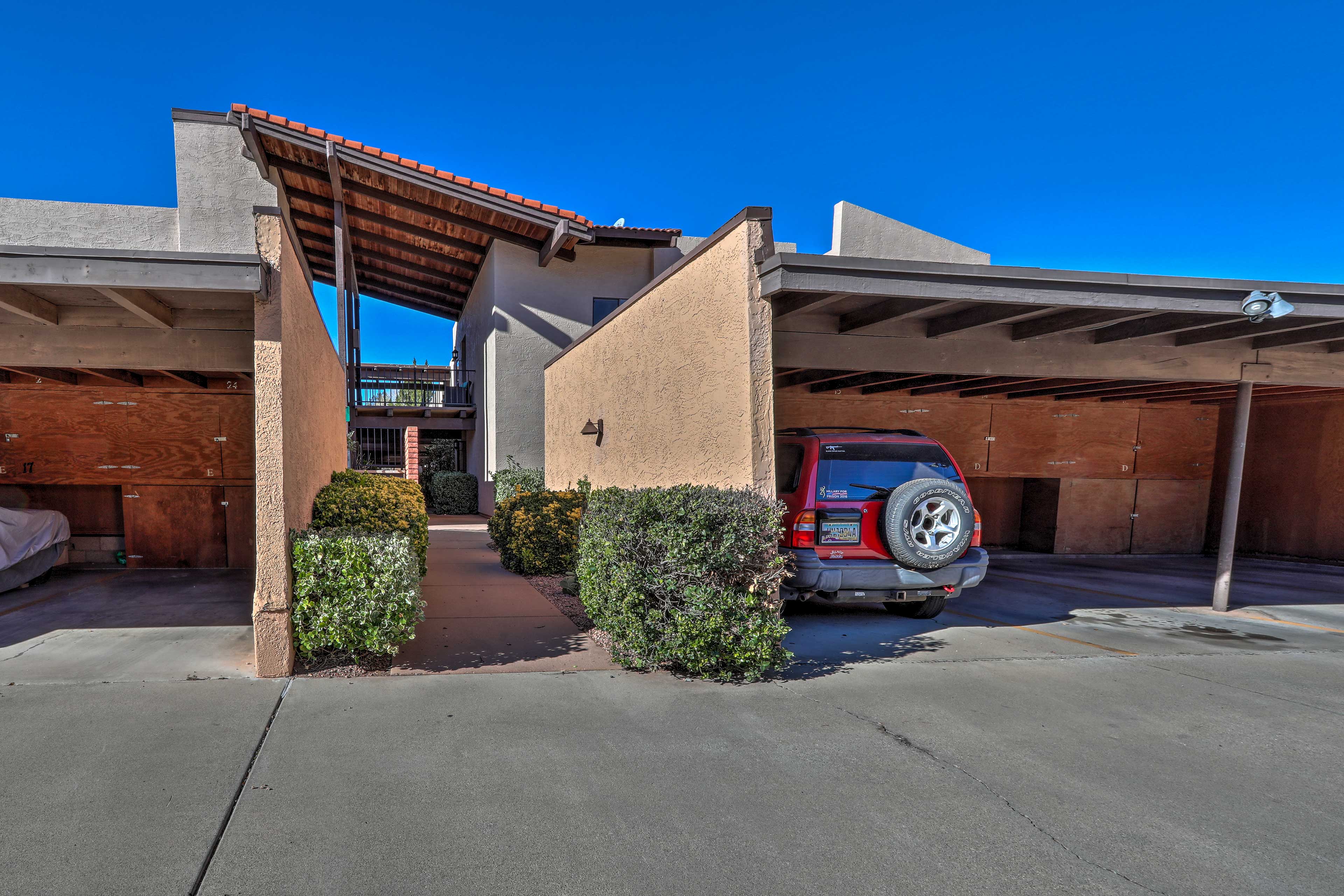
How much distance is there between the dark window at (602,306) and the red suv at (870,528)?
10.5 m

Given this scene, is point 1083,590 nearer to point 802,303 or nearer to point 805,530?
point 805,530

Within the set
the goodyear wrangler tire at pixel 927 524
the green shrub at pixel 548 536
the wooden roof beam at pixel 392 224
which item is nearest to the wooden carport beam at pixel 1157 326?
the goodyear wrangler tire at pixel 927 524

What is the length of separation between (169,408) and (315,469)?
4.52m

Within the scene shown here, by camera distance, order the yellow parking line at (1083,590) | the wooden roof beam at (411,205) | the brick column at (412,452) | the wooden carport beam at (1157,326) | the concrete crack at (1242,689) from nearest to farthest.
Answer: the concrete crack at (1242,689) < the wooden carport beam at (1157,326) < the yellow parking line at (1083,590) < the wooden roof beam at (411,205) < the brick column at (412,452)

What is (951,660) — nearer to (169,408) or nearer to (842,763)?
(842,763)

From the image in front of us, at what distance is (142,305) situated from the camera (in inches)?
212

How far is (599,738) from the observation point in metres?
3.71

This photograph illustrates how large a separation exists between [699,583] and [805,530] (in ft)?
4.85

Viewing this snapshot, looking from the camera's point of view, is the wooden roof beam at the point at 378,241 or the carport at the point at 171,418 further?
the wooden roof beam at the point at 378,241

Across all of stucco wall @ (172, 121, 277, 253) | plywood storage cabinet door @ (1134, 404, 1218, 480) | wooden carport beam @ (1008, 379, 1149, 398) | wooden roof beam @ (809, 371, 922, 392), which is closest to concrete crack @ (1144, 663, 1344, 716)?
wooden roof beam @ (809, 371, 922, 392)

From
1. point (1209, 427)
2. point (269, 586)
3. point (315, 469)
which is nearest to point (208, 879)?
point (269, 586)

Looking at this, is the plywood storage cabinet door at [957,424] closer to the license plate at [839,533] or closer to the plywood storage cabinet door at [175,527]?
the license plate at [839,533]

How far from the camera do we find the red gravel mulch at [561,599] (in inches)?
248

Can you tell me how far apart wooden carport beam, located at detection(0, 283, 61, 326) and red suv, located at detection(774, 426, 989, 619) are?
6.05m
